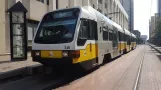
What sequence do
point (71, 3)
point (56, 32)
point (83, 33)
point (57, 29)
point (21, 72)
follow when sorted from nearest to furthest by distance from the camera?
point (56, 32)
point (57, 29)
point (83, 33)
point (21, 72)
point (71, 3)

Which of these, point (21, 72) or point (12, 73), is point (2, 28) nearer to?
point (21, 72)

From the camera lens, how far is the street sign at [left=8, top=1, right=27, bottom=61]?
1795cm

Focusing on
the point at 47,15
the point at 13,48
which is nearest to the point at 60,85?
the point at 47,15

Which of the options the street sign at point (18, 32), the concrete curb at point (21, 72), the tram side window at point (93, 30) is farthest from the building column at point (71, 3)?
the concrete curb at point (21, 72)

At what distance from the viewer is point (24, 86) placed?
389 inches

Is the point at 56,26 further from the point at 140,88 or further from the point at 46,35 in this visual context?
the point at 140,88

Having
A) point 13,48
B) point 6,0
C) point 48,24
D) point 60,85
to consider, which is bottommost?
point 60,85

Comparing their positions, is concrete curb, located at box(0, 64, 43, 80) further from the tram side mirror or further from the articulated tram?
the tram side mirror

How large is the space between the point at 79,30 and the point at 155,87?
367cm

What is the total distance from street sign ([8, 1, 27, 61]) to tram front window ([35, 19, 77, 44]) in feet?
22.1

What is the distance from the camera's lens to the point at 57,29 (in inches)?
440

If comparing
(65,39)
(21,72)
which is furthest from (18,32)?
(65,39)

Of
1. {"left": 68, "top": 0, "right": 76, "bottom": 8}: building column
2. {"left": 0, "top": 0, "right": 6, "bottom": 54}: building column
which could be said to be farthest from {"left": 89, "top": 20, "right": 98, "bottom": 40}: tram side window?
{"left": 68, "top": 0, "right": 76, "bottom": 8}: building column

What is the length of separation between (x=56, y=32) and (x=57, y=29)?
0.16 m
